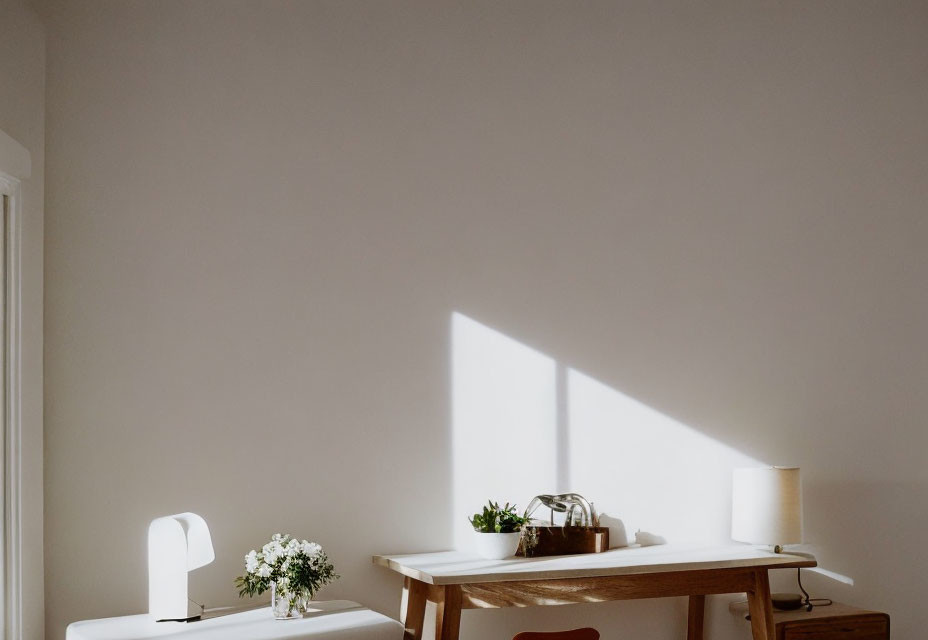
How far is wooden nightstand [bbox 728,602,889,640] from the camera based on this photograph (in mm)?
3844

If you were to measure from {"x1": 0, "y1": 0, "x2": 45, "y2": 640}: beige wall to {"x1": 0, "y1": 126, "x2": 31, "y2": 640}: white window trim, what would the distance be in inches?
1.2

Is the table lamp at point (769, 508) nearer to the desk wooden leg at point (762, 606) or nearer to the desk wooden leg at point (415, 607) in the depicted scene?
the desk wooden leg at point (762, 606)

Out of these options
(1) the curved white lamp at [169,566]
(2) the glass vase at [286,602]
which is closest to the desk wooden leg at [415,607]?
(2) the glass vase at [286,602]

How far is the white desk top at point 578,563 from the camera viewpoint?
127 inches

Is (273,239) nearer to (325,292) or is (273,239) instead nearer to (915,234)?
(325,292)

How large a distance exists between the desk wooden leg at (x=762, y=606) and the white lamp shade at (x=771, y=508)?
27cm

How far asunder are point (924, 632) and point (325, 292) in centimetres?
321

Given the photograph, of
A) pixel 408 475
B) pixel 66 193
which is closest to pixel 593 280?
pixel 408 475

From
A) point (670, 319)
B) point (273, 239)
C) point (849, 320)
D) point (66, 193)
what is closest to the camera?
point (66, 193)

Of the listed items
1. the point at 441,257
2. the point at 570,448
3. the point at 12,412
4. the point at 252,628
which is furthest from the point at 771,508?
the point at 12,412

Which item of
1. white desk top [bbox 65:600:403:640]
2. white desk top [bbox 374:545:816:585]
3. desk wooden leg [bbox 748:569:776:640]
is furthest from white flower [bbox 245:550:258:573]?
desk wooden leg [bbox 748:569:776:640]

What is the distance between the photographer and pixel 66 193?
340cm

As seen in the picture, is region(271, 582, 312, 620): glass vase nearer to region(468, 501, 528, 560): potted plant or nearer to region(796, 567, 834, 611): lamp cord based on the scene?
region(468, 501, 528, 560): potted plant

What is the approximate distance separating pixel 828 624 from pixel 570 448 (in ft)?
4.20
